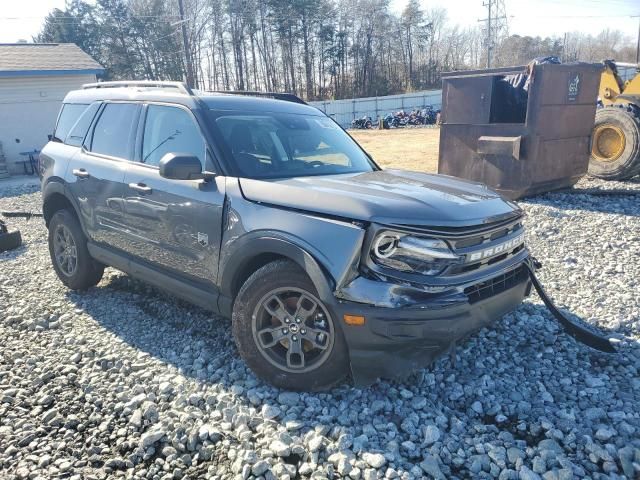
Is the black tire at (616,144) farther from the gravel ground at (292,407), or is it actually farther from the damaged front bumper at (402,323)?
the damaged front bumper at (402,323)

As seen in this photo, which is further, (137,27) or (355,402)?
(137,27)

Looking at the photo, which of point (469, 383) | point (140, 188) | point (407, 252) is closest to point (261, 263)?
point (407, 252)

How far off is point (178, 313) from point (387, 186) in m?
2.39

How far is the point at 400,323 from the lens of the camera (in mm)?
2805

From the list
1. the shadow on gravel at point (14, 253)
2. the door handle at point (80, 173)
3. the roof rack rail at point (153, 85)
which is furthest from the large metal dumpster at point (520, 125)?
the shadow on gravel at point (14, 253)

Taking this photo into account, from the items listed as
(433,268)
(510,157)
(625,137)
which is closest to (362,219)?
(433,268)

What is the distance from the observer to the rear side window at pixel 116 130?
176 inches

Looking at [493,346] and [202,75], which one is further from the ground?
[202,75]

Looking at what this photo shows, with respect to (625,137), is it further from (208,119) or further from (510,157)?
(208,119)

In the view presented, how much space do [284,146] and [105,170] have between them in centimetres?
169

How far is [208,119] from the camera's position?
12.5 feet

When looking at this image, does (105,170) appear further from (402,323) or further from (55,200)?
(402,323)

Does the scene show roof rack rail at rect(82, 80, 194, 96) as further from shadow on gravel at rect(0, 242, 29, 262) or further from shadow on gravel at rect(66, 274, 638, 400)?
shadow on gravel at rect(0, 242, 29, 262)

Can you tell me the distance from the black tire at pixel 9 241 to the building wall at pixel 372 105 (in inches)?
1217
